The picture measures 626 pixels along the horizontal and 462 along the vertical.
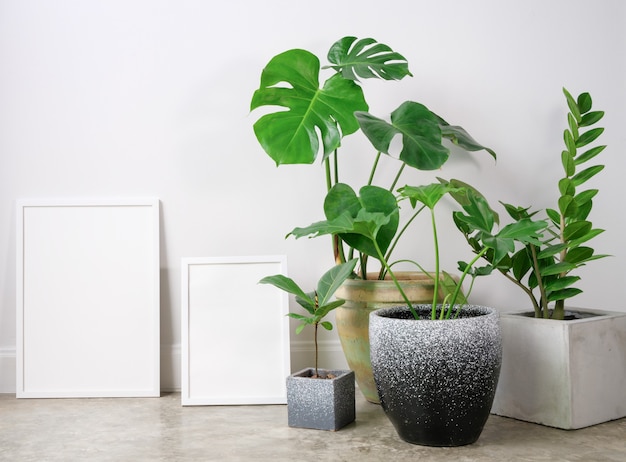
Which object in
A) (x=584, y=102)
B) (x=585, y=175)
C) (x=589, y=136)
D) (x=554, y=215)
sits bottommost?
(x=554, y=215)

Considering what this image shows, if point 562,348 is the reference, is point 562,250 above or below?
above

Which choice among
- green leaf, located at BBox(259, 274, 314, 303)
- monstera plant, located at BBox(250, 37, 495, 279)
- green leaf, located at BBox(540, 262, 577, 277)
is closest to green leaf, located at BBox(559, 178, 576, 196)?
green leaf, located at BBox(540, 262, 577, 277)

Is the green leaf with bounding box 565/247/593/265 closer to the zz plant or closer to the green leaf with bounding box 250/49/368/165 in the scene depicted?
the zz plant

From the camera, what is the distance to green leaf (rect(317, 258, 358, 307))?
5.86 feet

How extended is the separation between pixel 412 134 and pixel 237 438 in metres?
0.91

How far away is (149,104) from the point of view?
2.32 meters

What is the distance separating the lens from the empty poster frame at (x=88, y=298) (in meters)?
2.24

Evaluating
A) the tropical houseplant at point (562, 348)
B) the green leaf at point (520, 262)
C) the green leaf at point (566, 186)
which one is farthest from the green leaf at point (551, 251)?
the green leaf at point (566, 186)

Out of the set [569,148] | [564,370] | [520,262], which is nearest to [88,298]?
[520,262]

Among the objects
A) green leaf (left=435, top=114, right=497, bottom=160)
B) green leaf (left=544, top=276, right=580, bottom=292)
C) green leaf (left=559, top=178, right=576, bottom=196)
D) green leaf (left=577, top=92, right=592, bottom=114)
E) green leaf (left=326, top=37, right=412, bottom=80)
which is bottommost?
green leaf (left=544, top=276, right=580, bottom=292)

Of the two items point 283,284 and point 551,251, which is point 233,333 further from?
point 551,251

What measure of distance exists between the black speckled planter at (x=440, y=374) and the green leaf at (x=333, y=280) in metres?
0.16

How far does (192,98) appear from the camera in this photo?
232 centimetres

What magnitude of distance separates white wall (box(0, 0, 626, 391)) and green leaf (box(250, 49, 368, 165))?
0.36 meters
